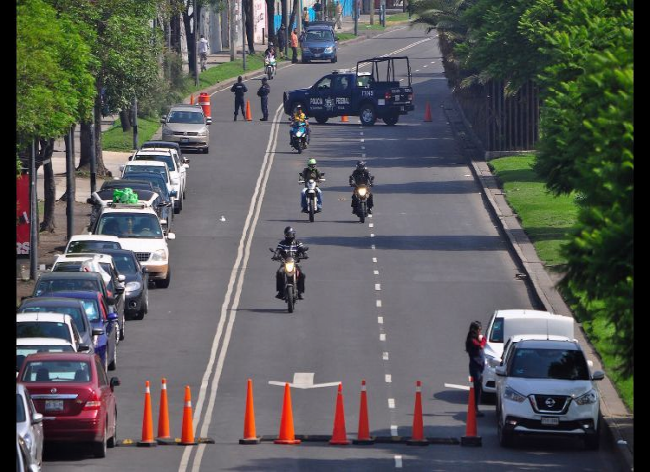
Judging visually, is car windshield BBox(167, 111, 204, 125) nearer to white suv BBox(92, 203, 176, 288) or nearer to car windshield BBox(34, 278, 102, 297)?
white suv BBox(92, 203, 176, 288)

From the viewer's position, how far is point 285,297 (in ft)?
122

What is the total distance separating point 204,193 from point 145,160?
131 inches

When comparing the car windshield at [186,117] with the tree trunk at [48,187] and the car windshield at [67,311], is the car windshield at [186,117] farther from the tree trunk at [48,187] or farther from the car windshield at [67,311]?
the car windshield at [67,311]

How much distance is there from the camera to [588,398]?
25.8 metres

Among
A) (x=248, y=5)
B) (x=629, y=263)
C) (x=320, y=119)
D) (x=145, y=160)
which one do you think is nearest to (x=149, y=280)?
(x=145, y=160)

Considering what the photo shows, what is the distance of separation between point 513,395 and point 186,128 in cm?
3882

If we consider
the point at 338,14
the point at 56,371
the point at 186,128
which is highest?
the point at 56,371

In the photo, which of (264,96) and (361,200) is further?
(264,96)

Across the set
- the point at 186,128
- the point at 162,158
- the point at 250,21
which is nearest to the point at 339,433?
the point at 162,158

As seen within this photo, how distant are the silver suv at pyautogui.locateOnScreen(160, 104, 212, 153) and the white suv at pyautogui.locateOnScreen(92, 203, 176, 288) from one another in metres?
21.0

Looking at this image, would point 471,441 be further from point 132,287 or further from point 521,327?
point 132,287

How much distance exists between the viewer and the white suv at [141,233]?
40125 mm

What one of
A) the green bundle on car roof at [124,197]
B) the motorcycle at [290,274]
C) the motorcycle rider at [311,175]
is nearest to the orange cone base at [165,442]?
the motorcycle at [290,274]
